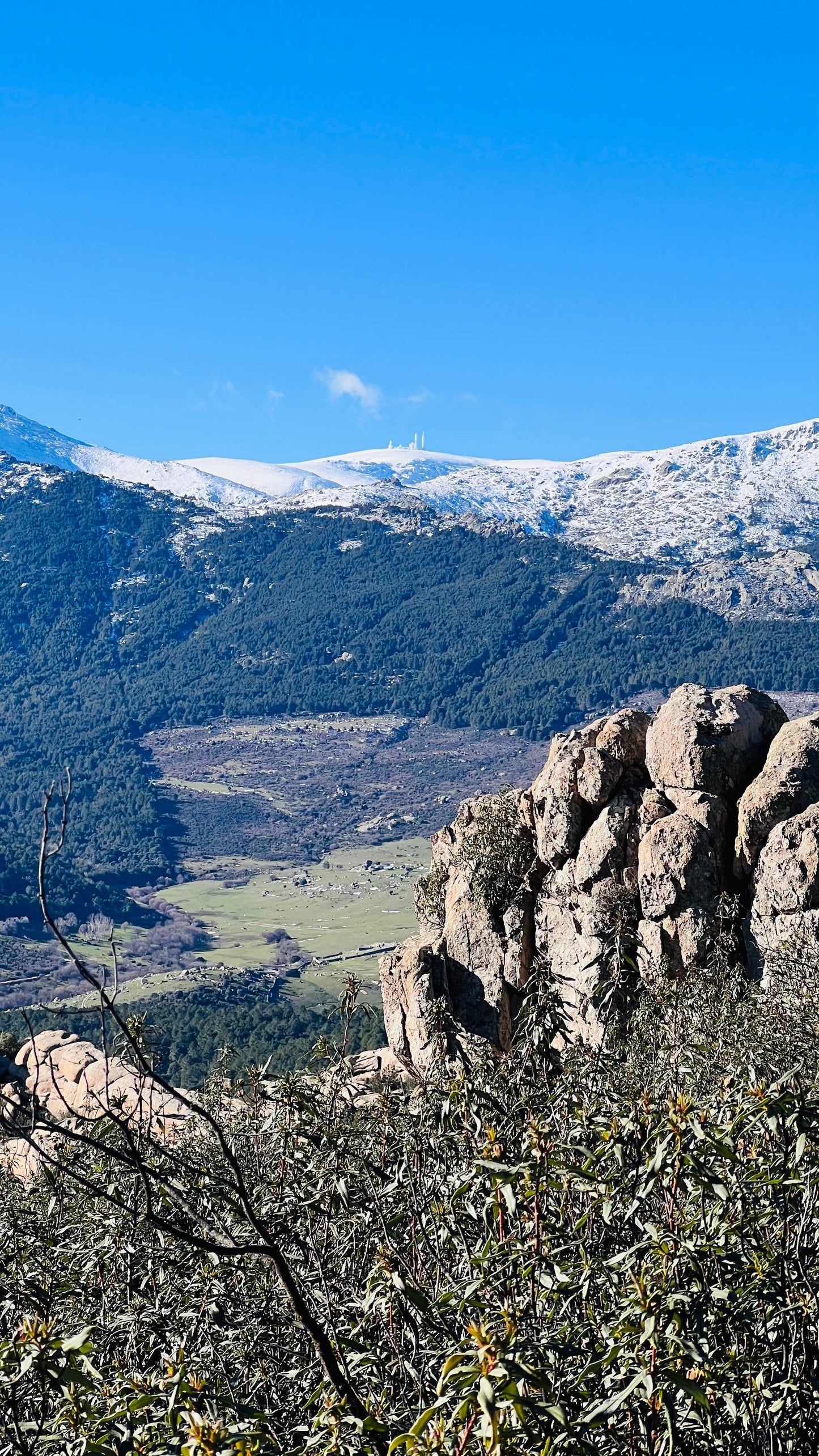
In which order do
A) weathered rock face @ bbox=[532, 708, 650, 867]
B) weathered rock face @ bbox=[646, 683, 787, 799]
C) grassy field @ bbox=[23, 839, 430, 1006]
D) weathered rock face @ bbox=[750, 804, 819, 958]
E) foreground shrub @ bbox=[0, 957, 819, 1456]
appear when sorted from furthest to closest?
grassy field @ bbox=[23, 839, 430, 1006]
weathered rock face @ bbox=[532, 708, 650, 867]
weathered rock face @ bbox=[646, 683, 787, 799]
weathered rock face @ bbox=[750, 804, 819, 958]
foreground shrub @ bbox=[0, 957, 819, 1456]

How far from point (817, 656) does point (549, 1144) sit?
19383 cm

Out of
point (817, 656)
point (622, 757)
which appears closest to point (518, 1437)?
point (622, 757)

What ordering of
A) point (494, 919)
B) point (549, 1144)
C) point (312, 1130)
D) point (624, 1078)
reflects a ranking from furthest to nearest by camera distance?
point (494, 919) < point (624, 1078) < point (312, 1130) < point (549, 1144)

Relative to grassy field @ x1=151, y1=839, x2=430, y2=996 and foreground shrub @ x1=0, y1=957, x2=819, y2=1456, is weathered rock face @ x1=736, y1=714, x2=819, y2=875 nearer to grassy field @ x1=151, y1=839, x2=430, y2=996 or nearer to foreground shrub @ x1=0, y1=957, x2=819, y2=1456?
foreground shrub @ x1=0, y1=957, x2=819, y2=1456

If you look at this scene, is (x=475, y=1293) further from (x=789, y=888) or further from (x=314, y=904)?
(x=314, y=904)

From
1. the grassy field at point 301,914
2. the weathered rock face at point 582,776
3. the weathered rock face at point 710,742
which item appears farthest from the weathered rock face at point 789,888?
the grassy field at point 301,914

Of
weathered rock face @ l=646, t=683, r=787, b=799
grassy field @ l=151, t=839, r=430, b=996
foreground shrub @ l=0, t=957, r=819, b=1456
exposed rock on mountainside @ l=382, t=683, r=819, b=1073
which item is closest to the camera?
foreground shrub @ l=0, t=957, r=819, b=1456

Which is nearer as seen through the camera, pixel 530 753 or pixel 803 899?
pixel 803 899

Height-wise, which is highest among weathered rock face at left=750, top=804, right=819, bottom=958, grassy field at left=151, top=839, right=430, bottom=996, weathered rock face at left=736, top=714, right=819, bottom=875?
weathered rock face at left=736, top=714, right=819, bottom=875

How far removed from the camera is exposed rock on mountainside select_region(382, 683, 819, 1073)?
65.4 ft

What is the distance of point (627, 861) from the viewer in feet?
70.4

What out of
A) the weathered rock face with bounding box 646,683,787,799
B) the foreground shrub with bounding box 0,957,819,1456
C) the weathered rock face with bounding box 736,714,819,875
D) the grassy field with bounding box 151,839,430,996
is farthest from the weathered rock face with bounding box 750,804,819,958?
the grassy field with bounding box 151,839,430,996

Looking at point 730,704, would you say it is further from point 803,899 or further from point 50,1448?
point 50,1448

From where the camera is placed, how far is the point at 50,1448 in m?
4.75
